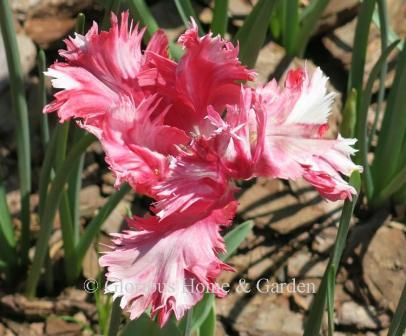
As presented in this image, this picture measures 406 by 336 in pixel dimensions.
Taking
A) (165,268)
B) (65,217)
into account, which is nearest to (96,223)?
(65,217)

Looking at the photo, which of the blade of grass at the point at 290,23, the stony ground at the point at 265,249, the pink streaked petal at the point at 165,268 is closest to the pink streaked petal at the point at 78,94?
the pink streaked petal at the point at 165,268

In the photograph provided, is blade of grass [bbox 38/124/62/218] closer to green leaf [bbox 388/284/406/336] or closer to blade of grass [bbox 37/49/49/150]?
blade of grass [bbox 37/49/49/150]

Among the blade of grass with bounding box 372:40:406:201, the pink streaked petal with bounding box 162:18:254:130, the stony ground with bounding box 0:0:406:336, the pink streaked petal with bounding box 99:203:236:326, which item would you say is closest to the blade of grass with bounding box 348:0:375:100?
the blade of grass with bounding box 372:40:406:201

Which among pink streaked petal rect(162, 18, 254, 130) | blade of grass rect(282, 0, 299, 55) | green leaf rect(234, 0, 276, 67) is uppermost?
pink streaked petal rect(162, 18, 254, 130)

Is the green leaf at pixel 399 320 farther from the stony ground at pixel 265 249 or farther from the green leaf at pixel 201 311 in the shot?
the stony ground at pixel 265 249

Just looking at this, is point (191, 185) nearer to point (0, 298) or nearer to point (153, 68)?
point (153, 68)

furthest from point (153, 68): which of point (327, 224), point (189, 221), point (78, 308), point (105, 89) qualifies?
point (327, 224)
